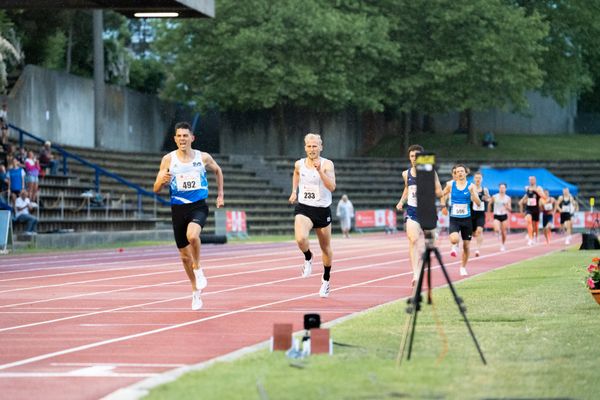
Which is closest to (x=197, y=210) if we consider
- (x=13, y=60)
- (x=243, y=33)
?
(x=13, y=60)

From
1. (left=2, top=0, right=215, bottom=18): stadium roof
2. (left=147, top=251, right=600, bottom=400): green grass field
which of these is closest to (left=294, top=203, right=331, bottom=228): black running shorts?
(left=147, top=251, right=600, bottom=400): green grass field

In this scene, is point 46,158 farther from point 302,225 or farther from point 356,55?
point 356,55

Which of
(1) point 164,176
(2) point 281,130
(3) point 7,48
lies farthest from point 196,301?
(2) point 281,130

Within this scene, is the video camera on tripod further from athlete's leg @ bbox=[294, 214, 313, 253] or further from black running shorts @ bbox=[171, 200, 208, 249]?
athlete's leg @ bbox=[294, 214, 313, 253]

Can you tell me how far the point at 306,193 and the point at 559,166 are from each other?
2053 inches

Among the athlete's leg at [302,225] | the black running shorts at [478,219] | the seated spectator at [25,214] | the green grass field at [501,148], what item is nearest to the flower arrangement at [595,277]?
the athlete's leg at [302,225]

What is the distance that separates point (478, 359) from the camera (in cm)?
1109

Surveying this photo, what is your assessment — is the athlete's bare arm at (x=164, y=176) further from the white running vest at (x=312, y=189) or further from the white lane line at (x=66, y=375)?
the white lane line at (x=66, y=375)

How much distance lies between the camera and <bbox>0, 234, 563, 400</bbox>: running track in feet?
36.9

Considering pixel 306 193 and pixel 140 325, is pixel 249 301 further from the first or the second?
pixel 140 325

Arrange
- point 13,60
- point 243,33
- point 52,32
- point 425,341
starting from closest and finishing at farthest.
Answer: point 425,341
point 13,60
point 52,32
point 243,33

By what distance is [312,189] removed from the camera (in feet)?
63.9

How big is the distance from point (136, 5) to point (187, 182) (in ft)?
48.0

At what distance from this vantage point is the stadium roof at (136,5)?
31000 millimetres
